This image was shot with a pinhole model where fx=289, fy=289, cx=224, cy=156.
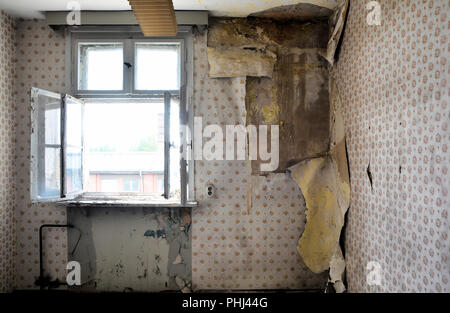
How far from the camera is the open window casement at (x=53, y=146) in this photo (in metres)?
2.39

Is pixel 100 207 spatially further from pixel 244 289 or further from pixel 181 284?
pixel 244 289

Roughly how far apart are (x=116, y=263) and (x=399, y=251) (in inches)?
95.5

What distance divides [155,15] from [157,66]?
1320 mm

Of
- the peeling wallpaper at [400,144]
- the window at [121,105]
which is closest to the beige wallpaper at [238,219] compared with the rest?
the window at [121,105]

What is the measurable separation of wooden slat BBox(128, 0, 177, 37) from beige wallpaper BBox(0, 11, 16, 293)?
1.79m

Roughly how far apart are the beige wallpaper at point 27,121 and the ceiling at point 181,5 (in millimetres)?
225

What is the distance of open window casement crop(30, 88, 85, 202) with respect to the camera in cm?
239

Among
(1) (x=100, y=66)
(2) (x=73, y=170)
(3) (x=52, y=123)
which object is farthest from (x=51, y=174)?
(1) (x=100, y=66)

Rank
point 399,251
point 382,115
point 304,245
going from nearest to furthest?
point 399,251 → point 382,115 → point 304,245

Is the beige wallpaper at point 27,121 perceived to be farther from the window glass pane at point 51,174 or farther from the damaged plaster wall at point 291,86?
the damaged plaster wall at point 291,86

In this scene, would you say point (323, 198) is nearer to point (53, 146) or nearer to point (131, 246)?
point (131, 246)

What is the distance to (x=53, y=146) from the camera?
260cm

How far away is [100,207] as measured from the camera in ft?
9.29

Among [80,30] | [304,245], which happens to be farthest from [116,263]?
[80,30]
